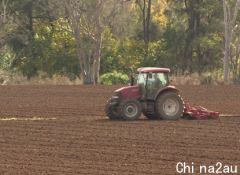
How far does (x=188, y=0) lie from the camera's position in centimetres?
5150

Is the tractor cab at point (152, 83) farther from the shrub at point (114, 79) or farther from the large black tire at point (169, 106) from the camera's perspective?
the shrub at point (114, 79)

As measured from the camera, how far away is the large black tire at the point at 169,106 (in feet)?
61.1

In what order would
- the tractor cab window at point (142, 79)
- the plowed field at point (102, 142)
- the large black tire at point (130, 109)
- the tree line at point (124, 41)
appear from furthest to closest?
the tree line at point (124, 41) < the tractor cab window at point (142, 79) < the large black tire at point (130, 109) < the plowed field at point (102, 142)

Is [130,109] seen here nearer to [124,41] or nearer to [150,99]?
[150,99]

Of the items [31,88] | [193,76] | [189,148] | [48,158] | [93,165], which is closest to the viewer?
[93,165]

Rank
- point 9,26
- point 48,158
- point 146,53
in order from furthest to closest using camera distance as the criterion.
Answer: point 146,53 → point 9,26 → point 48,158

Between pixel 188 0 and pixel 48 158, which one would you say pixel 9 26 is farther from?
pixel 48 158

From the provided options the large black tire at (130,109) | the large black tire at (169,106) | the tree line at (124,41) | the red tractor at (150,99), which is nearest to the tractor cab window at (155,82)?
the red tractor at (150,99)

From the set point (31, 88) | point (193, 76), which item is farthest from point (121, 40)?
point (31, 88)

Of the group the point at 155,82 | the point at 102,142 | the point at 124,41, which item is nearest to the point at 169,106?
the point at 155,82

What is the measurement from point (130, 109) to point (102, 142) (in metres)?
4.11

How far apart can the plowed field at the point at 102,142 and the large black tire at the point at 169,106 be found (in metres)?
0.35

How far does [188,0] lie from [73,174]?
4213 cm

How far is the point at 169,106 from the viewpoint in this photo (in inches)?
741
